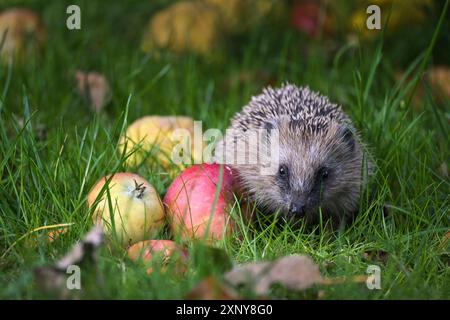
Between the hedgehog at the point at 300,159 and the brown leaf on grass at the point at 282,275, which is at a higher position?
the hedgehog at the point at 300,159

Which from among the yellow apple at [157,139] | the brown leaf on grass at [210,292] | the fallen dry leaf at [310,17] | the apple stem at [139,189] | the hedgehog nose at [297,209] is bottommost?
the brown leaf on grass at [210,292]

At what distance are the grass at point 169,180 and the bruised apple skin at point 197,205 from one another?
13 cm

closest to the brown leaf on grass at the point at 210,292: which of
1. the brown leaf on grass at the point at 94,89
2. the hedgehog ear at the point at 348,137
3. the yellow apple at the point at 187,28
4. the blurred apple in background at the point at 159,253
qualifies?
the blurred apple in background at the point at 159,253

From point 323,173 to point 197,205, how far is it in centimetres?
103

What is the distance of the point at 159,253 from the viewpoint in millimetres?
3529

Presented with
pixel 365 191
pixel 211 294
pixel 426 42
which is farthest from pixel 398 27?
pixel 211 294

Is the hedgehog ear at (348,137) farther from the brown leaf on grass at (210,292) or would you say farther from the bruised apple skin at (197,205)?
the brown leaf on grass at (210,292)

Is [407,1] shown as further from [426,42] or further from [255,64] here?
[255,64]

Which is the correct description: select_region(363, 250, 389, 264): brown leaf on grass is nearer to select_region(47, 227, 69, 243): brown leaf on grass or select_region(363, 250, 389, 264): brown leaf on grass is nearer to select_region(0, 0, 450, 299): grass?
select_region(0, 0, 450, 299): grass

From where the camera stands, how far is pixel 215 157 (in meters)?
5.12

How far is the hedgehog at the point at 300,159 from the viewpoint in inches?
184

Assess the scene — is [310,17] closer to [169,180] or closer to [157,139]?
[157,139]

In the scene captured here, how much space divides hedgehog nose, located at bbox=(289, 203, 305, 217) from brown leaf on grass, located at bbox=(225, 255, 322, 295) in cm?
120

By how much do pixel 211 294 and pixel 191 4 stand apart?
4.93 meters
